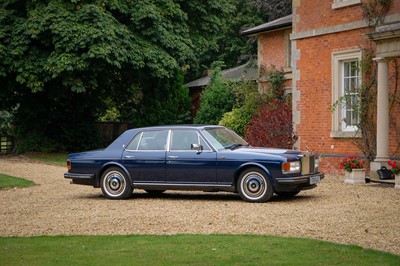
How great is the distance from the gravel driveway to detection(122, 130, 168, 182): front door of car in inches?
20.5

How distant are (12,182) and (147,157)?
19.9 ft

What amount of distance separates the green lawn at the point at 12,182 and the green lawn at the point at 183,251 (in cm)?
879

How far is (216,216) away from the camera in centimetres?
1184

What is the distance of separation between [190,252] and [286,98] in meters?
21.0

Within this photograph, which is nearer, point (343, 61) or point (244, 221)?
point (244, 221)

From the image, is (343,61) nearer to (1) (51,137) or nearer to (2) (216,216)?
(2) (216,216)

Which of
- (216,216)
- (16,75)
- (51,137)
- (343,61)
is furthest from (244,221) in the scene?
(51,137)

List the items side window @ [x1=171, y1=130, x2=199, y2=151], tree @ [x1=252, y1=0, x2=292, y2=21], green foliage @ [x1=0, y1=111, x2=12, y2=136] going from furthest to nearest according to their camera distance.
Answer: tree @ [x1=252, y1=0, x2=292, y2=21] < green foliage @ [x1=0, y1=111, x2=12, y2=136] < side window @ [x1=171, y1=130, x2=199, y2=151]

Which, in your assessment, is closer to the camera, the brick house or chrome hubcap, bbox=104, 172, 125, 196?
chrome hubcap, bbox=104, 172, 125, 196

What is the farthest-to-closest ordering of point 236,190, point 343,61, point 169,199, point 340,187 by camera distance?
point 343,61 < point 340,187 < point 169,199 < point 236,190

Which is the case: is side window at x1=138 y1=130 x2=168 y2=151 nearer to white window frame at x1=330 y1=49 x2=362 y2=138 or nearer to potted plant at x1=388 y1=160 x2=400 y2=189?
potted plant at x1=388 y1=160 x2=400 y2=189

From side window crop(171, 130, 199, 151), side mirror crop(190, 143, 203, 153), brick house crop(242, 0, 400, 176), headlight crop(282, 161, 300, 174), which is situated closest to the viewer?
headlight crop(282, 161, 300, 174)

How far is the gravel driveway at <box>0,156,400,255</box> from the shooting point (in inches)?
408

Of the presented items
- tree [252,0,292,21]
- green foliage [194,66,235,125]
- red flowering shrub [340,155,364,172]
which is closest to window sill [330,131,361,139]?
red flowering shrub [340,155,364,172]
